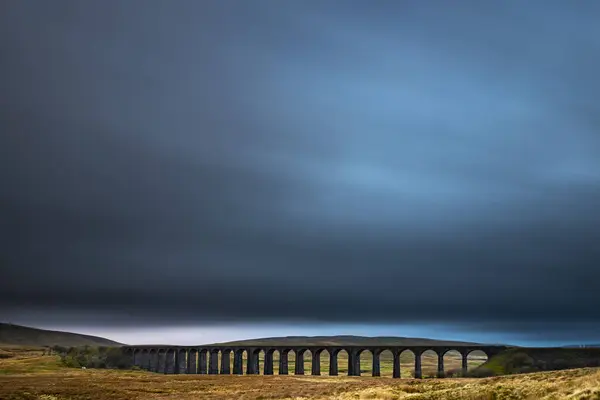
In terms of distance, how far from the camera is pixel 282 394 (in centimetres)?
5478

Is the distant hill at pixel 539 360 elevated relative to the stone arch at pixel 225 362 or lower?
elevated

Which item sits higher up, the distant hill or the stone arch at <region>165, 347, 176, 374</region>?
the distant hill

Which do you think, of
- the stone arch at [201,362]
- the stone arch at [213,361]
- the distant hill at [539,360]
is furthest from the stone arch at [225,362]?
the distant hill at [539,360]

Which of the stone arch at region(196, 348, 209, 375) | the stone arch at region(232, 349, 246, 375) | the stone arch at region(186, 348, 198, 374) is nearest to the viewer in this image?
the stone arch at region(232, 349, 246, 375)

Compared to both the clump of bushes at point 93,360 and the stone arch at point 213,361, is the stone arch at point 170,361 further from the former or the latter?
the stone arch at point 213,361

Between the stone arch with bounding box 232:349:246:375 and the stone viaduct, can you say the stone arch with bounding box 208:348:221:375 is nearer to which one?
the stone viaduct

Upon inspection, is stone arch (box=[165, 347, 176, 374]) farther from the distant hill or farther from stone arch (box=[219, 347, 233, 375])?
the distant hill

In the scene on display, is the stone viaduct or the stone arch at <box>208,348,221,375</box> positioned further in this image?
the stone arch at <box>208,348,221,375</box>

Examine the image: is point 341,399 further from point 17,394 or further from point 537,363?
point 537,363

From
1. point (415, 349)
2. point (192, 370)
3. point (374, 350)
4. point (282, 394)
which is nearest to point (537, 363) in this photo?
point (415, 349)

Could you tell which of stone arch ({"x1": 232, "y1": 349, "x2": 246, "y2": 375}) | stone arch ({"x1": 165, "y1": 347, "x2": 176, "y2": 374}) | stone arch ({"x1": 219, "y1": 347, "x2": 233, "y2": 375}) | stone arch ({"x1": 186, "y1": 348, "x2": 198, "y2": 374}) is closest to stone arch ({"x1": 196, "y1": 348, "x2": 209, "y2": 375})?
stone arch ({"x1": 186, "y1": 348, "x2": 198, "y2": 374})

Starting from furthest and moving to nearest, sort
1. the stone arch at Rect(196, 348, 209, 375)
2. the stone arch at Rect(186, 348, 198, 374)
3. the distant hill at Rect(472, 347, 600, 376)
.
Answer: the stone arch at Rect(196, 348, 209, 375) < the stone arch at Rect(186, 348, 198, 374) < the distant hill at Rect(472, 347, 600, 376)

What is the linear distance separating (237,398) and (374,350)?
8405 cm

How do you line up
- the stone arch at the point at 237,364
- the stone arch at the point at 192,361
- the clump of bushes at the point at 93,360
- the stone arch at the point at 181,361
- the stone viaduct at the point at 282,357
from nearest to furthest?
the stone viaduct at the point at 282,357 → the stone arch at the point at 237,364 → the clump of bushes at the point at 93,360 → the stone arch at the point at 192,361 → the stone arch at the point at 181,361
